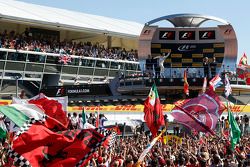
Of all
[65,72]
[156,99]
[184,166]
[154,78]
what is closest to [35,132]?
[184,166]

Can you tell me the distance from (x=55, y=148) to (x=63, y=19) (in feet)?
141

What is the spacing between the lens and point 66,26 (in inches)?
1949

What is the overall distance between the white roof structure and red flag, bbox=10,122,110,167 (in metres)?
35.8

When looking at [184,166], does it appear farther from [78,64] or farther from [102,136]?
[78,64]

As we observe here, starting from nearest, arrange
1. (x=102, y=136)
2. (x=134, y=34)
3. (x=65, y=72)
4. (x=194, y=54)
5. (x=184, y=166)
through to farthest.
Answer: (x=102, y=136) < (x=184, y=166) < (x=194, y=54) < (x=65, y=72) < (x=134, y=34)

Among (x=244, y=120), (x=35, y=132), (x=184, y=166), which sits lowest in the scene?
(x=244, y=120)

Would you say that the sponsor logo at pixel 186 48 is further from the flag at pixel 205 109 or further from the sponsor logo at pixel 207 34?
the flag at pixel 205 109

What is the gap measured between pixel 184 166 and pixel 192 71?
31440 millimetres

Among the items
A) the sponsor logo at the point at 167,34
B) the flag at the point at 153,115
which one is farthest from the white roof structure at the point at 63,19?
the flag at the point at 153,115

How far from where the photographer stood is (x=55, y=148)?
9.70 metres

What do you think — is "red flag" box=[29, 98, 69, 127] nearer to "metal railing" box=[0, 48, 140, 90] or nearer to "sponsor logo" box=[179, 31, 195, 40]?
"metal railing" box=[0, 48, 140, 90]

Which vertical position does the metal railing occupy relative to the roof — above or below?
below

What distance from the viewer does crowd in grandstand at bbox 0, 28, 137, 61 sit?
145 feet

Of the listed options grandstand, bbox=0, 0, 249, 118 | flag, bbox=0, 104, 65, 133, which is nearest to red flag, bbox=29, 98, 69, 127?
flag, bbox=0, 104, 65, 133
